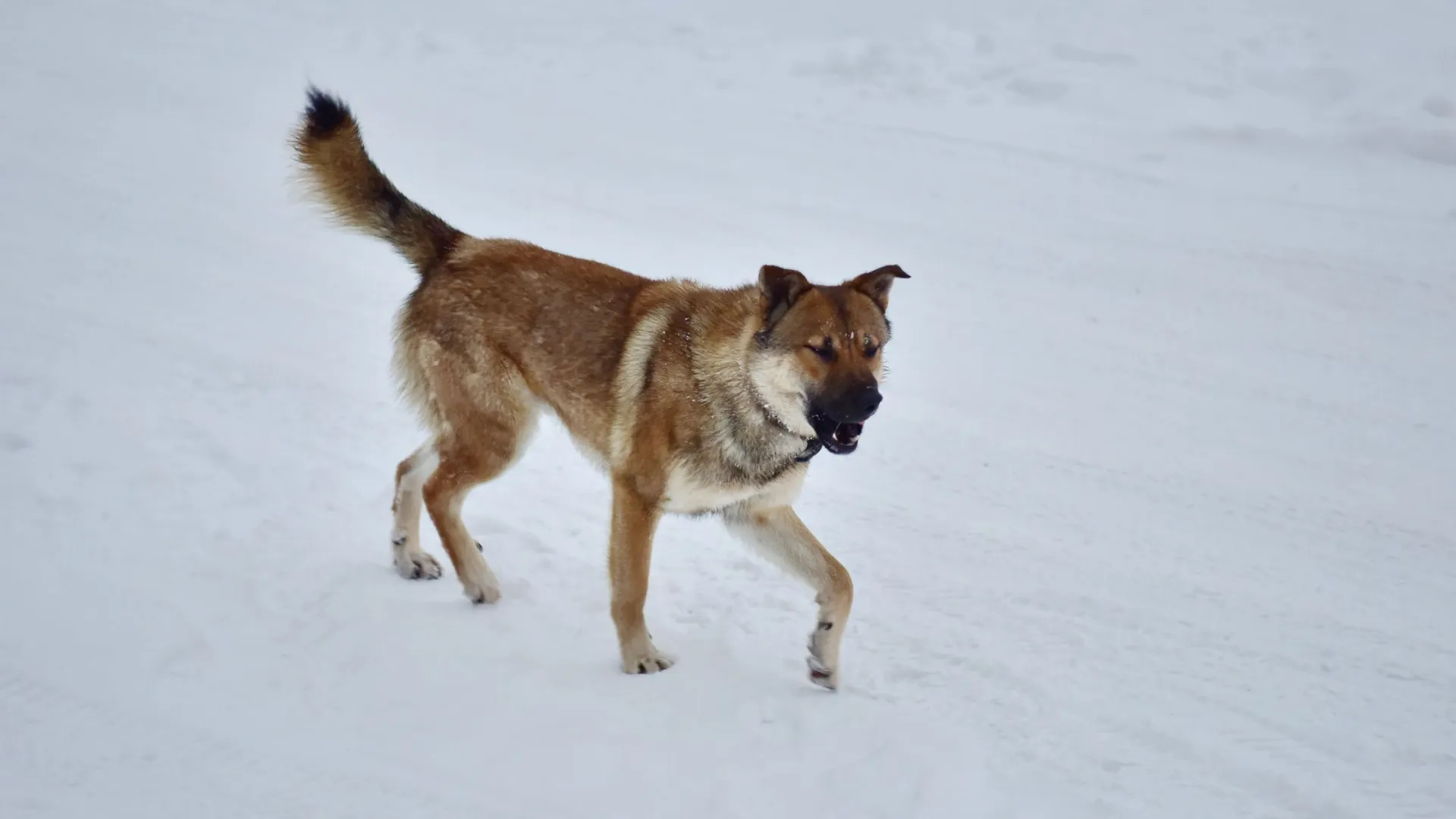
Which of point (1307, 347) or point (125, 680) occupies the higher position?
point (1307, 347)

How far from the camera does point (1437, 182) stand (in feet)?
28.2

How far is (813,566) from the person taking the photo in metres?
4.03

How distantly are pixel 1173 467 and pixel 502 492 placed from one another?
359 centimetres

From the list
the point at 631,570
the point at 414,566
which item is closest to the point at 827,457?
the point at 631,570

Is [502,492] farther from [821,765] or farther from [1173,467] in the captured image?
[1173,467]

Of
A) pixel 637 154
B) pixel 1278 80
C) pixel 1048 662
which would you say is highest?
pixel 1278 80

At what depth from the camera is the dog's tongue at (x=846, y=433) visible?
360 centimetres

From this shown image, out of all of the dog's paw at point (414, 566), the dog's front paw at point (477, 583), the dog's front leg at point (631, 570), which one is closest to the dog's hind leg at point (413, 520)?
the dog's paw at point (414, 566)

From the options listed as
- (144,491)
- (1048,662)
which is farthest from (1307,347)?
(144,491)

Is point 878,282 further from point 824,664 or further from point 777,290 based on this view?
point 824,664

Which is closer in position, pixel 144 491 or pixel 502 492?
pixel 144 491

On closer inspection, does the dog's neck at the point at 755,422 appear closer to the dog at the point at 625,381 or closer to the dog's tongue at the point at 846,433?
the dog at the point at 625,381

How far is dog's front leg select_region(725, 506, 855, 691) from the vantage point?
3910 millimetres

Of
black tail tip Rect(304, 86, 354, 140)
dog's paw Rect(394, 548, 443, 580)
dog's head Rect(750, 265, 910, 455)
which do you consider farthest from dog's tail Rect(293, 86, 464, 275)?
dog's head Rect(750, 265, 910, 455)
